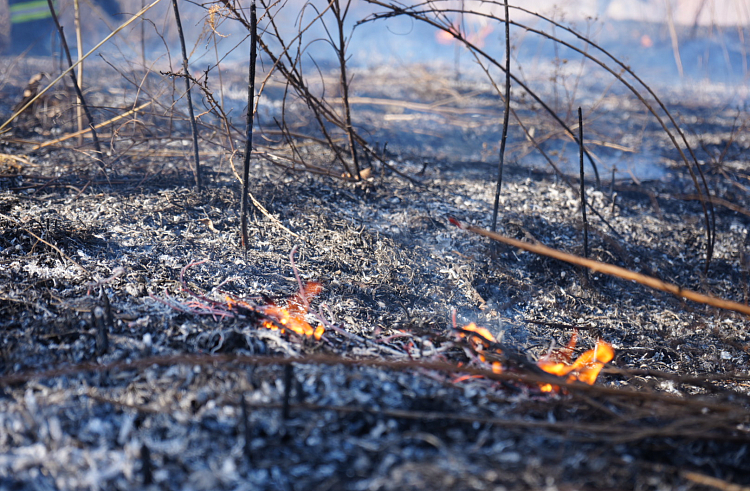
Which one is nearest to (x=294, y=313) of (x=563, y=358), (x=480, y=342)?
(x=480, y=342)

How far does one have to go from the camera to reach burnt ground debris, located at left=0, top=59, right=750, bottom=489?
159 centimetres

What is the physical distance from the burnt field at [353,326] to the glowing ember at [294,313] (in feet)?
0.05

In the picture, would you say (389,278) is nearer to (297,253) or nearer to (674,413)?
(297,253)

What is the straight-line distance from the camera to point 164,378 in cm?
191

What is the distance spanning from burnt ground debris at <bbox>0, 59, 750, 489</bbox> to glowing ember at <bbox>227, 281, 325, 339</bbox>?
0.08m

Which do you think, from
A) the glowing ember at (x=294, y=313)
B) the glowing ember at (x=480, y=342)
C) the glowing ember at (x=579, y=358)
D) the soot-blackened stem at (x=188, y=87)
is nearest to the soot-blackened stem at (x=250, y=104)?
the soot-blackened stem at (x=188, y=87)

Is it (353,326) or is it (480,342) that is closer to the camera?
(480,342)

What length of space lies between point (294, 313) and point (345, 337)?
39 centimetres

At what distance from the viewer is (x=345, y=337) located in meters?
2.42

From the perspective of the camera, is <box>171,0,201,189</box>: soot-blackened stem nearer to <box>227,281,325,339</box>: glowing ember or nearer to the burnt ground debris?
the burnt ground debris

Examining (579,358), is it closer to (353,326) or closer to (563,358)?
(563,358)

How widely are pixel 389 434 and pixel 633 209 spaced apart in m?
3.93

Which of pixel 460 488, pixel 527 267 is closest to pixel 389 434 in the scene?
pixel 460 488

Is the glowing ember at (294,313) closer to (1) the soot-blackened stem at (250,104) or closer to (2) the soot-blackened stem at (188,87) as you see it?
(1) the soot-blackened stem at (250,104)
